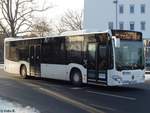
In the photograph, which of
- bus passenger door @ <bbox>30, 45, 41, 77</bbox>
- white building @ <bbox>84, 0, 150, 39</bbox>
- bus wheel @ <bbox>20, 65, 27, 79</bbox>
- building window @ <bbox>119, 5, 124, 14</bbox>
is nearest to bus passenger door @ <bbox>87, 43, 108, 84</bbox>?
bus passenger door @ <bbox>30, 45, 41, 77</bbox>

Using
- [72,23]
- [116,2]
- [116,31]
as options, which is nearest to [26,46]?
[116,31]

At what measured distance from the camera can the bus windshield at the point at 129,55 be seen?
18.7 m

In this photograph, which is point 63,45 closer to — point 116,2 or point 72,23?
point 116,2

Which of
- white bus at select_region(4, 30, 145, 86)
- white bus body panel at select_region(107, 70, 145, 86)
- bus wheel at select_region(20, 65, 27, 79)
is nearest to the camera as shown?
white bus body panel at select_region(107, 70, 145, 86)

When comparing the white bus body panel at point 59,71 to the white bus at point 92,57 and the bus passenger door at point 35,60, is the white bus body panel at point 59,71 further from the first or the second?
the bus passenger door at point 35,60

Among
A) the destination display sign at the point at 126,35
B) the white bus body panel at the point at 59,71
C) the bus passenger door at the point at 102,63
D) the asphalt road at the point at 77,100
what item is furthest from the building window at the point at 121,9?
the bus passenger door at the point at 102,63

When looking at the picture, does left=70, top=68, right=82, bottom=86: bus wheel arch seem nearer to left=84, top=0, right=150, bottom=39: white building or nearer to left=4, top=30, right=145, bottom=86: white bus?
left=4, top=30, right=145, bottom=86: white bus

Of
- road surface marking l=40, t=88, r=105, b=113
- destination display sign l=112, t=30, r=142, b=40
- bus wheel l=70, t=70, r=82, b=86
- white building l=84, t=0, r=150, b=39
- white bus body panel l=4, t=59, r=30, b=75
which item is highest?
white building l=84, t=0, r=150, b=39

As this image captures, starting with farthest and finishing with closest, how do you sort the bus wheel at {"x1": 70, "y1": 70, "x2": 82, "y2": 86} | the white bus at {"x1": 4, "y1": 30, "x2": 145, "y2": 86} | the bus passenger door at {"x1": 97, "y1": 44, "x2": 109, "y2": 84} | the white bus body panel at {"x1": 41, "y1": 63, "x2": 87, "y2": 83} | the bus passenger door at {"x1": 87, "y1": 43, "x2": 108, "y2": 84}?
the bus wheel at {"x1": 70, "y1": 70, "x2": 82, "y2": 86} → the white bus body panel at {"x1": 41, "y1": 63, "x2": 87, "y2": 83} → the bus passenger door at {"x1": 87, "y1": 43, "x2": 108, "y2": 84} → the bus passenger door at {"x1": 97, "y1": 44, "x2": 109, "y2": 84} → the white bus at {"x1": 4, "y1": 30, "x2": 145, "y2": 86}

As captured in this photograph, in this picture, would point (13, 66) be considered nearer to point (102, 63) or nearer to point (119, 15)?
point (102, 63)

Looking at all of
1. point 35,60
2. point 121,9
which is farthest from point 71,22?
point 35,60

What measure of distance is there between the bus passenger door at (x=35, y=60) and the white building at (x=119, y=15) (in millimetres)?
58508

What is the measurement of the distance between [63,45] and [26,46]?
174 inches

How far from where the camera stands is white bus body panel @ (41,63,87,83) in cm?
2041
